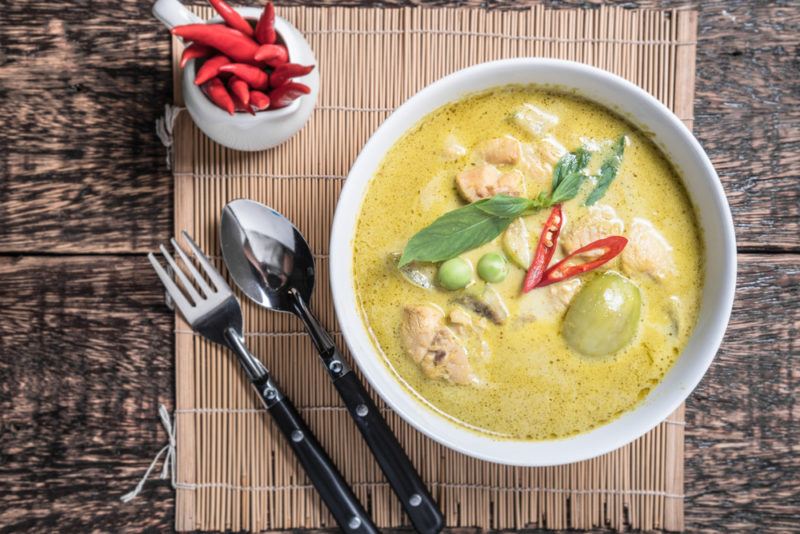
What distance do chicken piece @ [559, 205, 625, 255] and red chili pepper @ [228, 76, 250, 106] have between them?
0.83 m

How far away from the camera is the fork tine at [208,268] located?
1961 mm

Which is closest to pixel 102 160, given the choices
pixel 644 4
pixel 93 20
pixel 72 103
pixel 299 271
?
pixel 72 103

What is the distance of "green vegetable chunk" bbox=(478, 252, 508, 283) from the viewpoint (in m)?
1.72

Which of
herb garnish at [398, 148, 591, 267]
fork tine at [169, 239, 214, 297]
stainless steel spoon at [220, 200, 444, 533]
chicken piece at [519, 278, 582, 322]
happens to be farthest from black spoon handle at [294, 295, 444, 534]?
chicken piece at [519, 278, 582, 322]

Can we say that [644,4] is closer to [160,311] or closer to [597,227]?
[597,227]

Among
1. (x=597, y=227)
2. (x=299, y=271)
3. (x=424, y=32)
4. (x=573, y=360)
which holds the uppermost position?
(x=424, y=32)

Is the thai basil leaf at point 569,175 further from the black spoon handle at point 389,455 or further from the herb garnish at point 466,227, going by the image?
the black spoon handle at point 389,455

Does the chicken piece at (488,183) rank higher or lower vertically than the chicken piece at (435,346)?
higher

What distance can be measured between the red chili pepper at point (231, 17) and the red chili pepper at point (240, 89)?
13 centimetres

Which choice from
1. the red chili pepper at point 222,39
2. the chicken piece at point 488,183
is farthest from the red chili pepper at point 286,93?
the chicken piece at point 488,183

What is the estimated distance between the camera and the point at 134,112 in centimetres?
205

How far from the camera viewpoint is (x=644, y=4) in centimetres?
204

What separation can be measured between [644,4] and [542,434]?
1.23 meters

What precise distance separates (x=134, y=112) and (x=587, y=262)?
1317 mm
